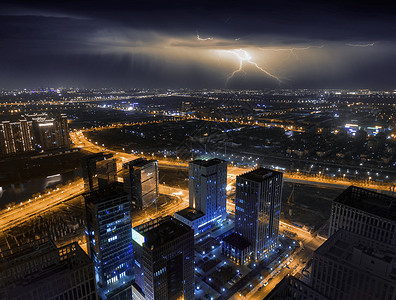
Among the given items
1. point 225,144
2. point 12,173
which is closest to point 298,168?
point 225,144

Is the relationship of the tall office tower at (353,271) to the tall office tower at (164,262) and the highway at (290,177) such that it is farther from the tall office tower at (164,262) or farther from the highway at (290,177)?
the highway at (290,177)

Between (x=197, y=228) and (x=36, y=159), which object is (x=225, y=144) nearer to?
(x=197, y=228)

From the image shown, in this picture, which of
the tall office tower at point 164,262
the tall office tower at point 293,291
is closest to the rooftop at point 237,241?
the tall office tower at point 164,262

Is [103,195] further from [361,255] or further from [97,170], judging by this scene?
[361,255]

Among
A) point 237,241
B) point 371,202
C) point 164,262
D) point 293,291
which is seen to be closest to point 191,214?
point 237,241

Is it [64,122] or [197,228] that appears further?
[64,122]

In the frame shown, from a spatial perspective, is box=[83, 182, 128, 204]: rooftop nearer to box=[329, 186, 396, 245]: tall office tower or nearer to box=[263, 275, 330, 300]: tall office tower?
box=[263, 275, 330, 300]: tall office tower
